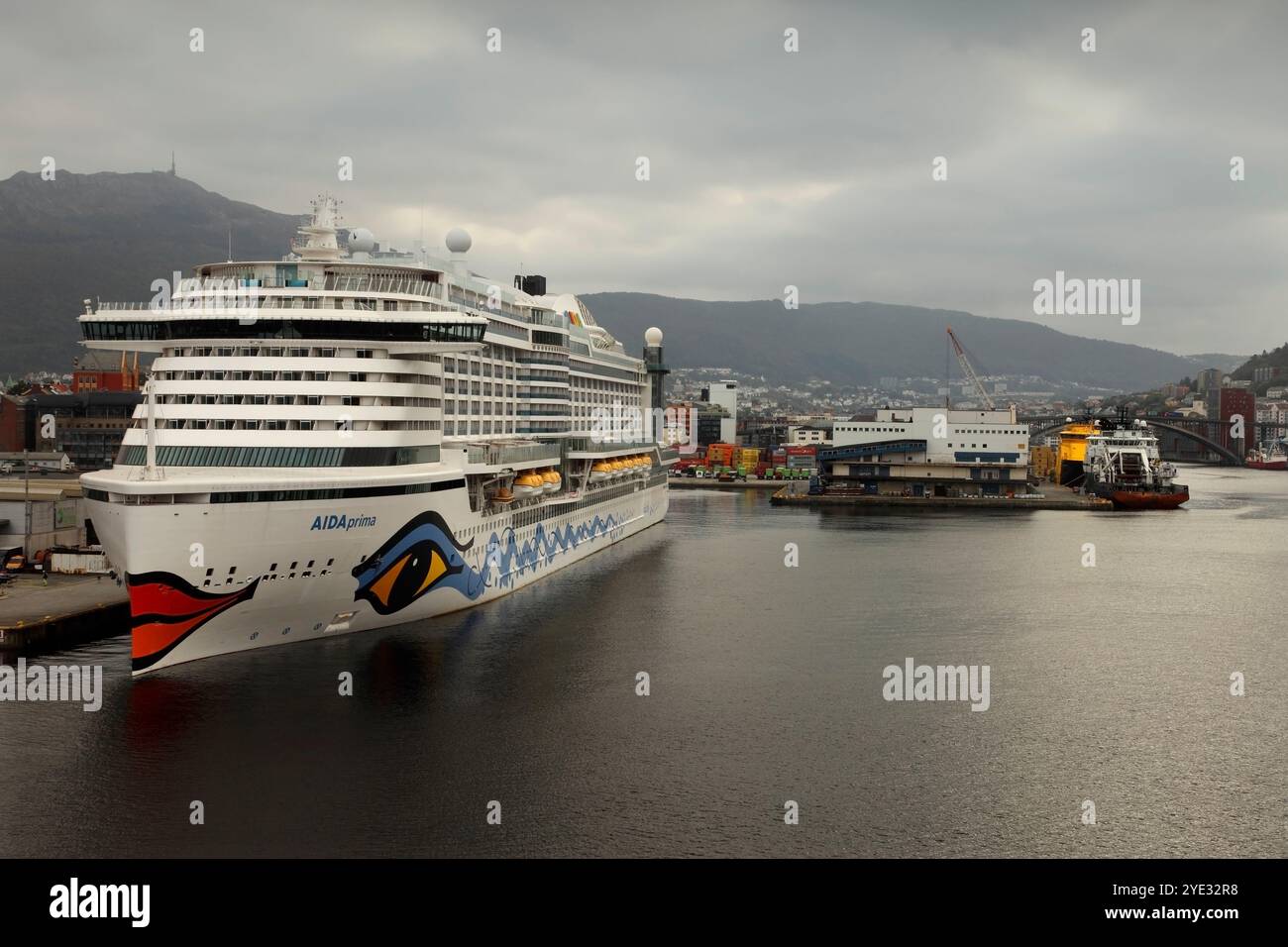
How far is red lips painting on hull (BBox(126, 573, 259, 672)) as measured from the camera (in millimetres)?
20219

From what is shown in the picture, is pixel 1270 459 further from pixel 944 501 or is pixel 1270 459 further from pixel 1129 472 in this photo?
pixel 944 501

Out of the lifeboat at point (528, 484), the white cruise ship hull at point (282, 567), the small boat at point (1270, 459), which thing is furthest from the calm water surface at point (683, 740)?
the small boat at point (1270, 459)

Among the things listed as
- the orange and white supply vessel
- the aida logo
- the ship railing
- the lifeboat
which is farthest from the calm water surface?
the orange and white supply vessel

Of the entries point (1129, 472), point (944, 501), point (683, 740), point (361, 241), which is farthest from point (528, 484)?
point (1129, 472)

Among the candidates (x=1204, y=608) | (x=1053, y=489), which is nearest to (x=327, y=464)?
(x=1204, y=608)

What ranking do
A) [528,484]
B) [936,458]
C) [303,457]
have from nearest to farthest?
1. [303,457]
2. [528,484]
3. [936,458]

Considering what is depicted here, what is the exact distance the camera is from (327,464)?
2277 centimetres

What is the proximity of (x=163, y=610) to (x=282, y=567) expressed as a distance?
240cm

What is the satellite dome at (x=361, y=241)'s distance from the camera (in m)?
28.3

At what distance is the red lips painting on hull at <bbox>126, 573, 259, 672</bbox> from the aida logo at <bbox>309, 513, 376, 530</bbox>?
2.05 meters

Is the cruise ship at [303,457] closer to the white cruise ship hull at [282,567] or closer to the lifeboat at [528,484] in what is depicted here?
the white cruise ship hull at [282,567]

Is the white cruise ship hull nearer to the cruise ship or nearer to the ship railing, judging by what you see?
the cruise ship

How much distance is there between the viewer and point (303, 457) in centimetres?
2272
